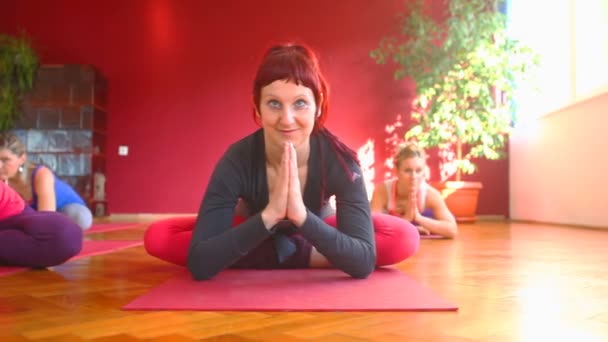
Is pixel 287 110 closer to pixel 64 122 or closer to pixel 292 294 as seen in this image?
pixel 292 294

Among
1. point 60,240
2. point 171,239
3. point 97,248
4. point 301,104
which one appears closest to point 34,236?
point 60,240

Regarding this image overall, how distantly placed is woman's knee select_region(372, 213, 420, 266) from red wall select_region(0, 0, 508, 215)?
4.10m

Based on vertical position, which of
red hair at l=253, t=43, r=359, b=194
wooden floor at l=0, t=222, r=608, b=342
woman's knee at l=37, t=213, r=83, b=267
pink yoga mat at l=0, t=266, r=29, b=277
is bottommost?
pink yoga mat at l=0, t=266, r=29, b=277

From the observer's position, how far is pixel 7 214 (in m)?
1.85

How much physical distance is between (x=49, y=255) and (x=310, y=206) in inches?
33.7

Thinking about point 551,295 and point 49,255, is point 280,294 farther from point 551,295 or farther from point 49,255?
point 49,255

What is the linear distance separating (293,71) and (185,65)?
475 cm

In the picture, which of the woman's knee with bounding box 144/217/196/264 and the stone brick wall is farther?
the stone brick wall

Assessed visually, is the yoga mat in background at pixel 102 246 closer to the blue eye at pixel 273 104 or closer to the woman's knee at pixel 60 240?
the woman's knee at pixel 60 240

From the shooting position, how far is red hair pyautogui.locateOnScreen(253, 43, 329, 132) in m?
1.45

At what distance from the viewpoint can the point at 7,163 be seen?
8.20 ft

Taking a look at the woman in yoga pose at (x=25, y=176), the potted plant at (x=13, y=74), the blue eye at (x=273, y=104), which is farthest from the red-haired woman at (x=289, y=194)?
the potted plant at (x=13, y=74)

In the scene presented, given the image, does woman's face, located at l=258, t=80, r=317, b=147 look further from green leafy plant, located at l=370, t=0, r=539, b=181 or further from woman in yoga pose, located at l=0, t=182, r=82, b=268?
green leafy plant, located at l=370, t=0, r=539, b=181

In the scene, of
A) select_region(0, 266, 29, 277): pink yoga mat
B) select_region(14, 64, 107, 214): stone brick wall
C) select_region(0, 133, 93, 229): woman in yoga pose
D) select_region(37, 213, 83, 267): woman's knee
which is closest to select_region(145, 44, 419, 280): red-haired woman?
select_region(37, 213, 83, 267): woman's knee
